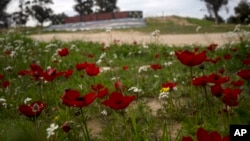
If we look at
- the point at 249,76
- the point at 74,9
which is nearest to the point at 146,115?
the point at 249,76

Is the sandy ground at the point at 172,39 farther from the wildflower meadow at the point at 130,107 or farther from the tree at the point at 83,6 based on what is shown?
the tree at the point at 83,6

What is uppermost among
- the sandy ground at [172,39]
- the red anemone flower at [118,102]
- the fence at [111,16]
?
the fence at [111,16]

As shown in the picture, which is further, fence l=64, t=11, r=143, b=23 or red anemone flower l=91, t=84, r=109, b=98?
fence l=64, t=11, r=143, b=23

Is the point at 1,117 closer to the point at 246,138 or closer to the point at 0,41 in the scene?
the point at 246,138

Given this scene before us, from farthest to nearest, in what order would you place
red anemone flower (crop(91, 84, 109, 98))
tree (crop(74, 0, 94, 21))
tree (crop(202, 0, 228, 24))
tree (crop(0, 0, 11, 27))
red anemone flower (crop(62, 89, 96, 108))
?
tree (crop(74, 0, 94, 21)) → tree (crop(0, 0, 11, 27)) → tree (crop(202, 0, 228, 24)) → red anemone flower (crop(91, 84, 109, 98)) → red anemone flower (crop(62, 89, 96, 108))

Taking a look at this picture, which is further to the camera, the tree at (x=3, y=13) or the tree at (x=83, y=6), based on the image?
the tree at (x=83, y=6)

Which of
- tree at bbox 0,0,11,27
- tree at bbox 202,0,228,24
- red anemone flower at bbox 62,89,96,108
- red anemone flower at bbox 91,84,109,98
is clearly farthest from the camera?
tree at bbox 0,0,11,27

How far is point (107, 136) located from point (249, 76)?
104cm

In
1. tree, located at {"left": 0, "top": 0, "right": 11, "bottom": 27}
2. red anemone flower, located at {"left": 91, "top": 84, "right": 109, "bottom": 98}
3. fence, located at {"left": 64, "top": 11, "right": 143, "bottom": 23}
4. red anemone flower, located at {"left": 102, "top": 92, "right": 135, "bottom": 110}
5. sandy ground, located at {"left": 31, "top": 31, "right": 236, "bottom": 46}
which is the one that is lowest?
sandy ground, located at {"left": 31, "top": 31, "right": 236, "bottom": 46}

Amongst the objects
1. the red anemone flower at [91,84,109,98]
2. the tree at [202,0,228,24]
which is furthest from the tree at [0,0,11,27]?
the red anemone flower at [91,84,109,98]

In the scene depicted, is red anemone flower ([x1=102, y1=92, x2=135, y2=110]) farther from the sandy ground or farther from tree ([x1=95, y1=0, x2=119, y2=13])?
tree ([x1=95, y1=0, x2=119, y2=13])

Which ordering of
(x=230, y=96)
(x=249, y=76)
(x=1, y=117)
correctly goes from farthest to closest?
(x=1, y=117) < (x=249, y=76) < (x=230, y=96)

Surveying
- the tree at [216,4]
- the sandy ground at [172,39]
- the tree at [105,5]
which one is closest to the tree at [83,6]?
the tree at [105,5]

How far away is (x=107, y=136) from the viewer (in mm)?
2125
